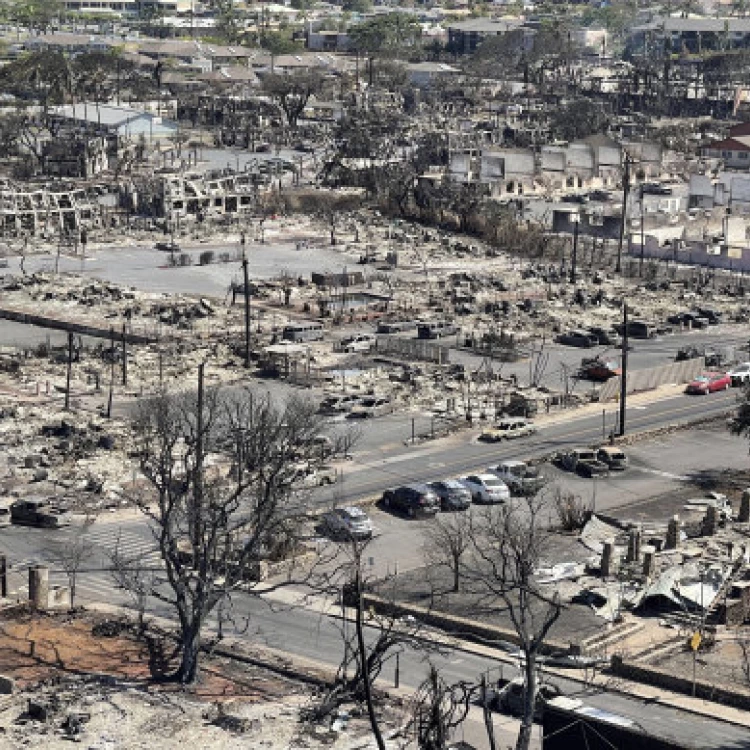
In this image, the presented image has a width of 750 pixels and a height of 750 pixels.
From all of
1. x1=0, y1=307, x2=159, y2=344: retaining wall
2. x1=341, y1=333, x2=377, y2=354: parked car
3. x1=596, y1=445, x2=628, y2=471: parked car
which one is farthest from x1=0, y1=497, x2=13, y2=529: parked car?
x1=341, y1=333, x2=377, y2=354: parked car

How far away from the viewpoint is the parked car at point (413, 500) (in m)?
34.7

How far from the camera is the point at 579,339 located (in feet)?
170

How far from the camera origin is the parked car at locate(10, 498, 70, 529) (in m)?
33.6

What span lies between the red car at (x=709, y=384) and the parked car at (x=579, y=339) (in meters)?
→ 4.99

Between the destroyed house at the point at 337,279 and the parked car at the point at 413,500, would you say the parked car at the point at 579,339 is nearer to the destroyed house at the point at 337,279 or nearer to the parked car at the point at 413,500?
the destroyed house at the point at 337,279

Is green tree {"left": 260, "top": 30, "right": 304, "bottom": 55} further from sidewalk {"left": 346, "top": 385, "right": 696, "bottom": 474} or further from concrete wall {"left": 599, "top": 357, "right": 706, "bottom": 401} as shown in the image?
sidewalk {"left": 346, "top": 385, "right": 696, "bottom": 474}

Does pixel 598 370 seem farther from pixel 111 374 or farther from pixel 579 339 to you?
pixel 111 374

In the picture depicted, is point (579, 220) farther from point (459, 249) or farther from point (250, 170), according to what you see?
point (250, 170)

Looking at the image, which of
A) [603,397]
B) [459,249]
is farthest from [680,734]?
[459,249]

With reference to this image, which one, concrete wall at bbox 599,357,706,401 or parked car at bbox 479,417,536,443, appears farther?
concrete wall at bbox 599,357,706,401

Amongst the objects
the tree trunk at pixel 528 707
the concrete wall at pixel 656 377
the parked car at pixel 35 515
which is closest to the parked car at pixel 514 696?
the tree trunk at pixel 528 707

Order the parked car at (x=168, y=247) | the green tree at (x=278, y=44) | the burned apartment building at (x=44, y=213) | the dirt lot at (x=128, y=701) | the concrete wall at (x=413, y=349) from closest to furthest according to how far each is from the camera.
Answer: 1. the dirt lot at (x=128, y=701)
2. the concrete wall at (x=413, y=349)
3. the parked car at (x=168, y=247)
4. the burned apartment building at (x=44, y=213)
5. the green tree at (x=278, y=44)

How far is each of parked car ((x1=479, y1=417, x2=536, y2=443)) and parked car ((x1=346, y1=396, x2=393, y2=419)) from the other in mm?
2765

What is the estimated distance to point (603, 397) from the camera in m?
44.8
